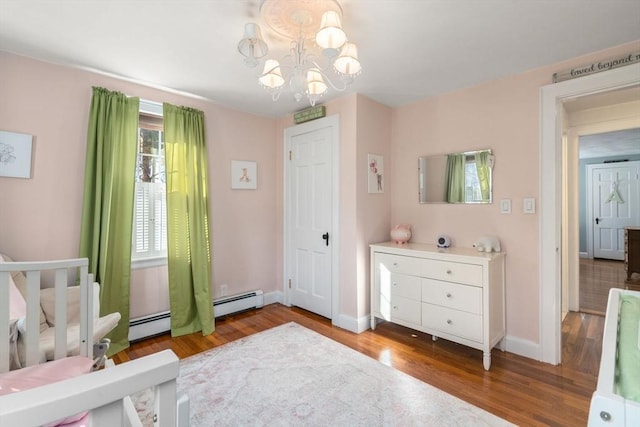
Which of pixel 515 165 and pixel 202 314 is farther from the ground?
pixel 515 165

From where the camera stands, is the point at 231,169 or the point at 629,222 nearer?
the point at 231,169

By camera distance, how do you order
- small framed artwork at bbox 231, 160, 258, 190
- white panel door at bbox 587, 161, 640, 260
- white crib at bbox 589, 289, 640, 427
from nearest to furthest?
white crib at bbox 589, 289, 640, 427, small framed artwork at bbox 231, 160, 258, 190, white panel door at bbox 587, 161, 640, 260

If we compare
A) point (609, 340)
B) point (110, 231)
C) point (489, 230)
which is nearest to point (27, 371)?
point (110, 231)

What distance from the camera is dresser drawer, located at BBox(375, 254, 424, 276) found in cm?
261

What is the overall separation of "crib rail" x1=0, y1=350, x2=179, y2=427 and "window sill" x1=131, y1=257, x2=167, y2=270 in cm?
253

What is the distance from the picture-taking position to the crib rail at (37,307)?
47.8 inches

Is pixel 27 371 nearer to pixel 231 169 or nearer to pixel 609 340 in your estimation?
pixel 609 340

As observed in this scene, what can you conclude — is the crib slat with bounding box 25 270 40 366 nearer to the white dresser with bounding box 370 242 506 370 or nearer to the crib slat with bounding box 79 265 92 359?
the crib slat with bounding box 79 265 92 359

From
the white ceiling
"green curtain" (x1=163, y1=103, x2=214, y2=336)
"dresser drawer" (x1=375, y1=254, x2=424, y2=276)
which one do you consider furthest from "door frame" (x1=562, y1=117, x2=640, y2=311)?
"green curtain" (x1=163, y1=103, x2=214, y2=336)

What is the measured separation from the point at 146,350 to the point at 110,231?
3.51ft

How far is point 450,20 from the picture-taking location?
5.74 ft

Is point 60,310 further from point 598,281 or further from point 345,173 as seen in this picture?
point 598,281

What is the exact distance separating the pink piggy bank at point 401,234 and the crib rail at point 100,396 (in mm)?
2622

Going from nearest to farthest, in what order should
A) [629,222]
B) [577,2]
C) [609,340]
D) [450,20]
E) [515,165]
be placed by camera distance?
[609,340]
[577,2]
[450,20]
[515,165]
[629,222]
